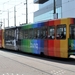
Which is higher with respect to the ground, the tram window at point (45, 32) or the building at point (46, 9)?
the building at point (46, 9)

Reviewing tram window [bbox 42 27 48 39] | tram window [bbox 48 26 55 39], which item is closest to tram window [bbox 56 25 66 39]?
tram window [bbox 48 26 55 39]

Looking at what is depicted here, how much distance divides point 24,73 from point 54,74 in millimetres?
1390

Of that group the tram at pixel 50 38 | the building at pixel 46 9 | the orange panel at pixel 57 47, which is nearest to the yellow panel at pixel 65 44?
the tram at pixel 50 38

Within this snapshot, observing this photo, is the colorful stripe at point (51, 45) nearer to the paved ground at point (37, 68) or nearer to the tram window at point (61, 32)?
the tram window at point (61, 32)

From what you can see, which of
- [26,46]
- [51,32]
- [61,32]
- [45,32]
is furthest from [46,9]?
[61,32]

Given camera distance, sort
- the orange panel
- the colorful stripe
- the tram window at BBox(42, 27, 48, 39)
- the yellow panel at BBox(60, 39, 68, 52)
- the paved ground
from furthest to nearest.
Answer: the tram window at BBox(42, 27, 48, 39)
the orange panel
the colorful stripe
the yellow panel at BBox(60, 39, 68, 52)
the paved ground

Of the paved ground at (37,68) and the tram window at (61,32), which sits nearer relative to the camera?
the paved ground at (37,68)

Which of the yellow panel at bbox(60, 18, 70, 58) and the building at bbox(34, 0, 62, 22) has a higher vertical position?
the building at bbox(34, 0, 62, 22)

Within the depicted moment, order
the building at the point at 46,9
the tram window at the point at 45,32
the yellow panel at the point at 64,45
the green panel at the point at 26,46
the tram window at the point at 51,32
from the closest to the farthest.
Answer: the yellow panel at the point at 64,45, the tram window at the point at 51,32, the tram window at the point at 45,32, the green panel at the point at 26,46, the building at the point at 46,9

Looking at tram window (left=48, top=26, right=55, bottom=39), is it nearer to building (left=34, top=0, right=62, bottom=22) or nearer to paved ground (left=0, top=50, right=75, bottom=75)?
paved ground (left=0, top=50, right=75, bottom=75)

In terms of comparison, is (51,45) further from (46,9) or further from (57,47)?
(46,9)

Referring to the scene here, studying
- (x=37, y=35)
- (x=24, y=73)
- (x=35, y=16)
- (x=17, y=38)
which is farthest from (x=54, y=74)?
(x=35, y=16)

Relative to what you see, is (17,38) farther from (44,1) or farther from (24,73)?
(44,1)

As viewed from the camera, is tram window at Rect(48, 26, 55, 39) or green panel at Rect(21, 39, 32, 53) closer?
tram window at Rect(48, 26, 55, 39)
